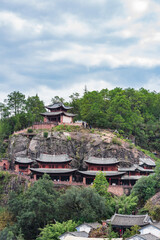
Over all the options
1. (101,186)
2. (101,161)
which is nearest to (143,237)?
(101,186)

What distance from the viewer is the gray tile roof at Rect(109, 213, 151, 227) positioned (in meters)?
33.9

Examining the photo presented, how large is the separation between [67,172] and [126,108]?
80.4 feet

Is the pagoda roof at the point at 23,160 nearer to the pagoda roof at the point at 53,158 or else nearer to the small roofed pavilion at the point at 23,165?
the small roofed pavilion at the point at 23,165

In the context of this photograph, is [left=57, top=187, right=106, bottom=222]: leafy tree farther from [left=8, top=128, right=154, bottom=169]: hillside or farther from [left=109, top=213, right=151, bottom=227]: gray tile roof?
[left=8, top=128, right=154, bottom=169]: hillside

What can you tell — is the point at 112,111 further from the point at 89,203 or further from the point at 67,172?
the point at 89,203

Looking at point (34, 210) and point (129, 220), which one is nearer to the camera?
point (129, 220)

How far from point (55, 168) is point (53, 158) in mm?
1764

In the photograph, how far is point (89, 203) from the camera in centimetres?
3762

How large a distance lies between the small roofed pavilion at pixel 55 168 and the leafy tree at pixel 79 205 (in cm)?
970

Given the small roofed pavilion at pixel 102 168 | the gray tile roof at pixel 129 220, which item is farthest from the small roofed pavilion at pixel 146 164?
the gray tile roof at pixel 129 220

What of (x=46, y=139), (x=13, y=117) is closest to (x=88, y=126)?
(x=46, y=139)

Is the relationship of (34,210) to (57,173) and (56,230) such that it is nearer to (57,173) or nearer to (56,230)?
(56,230)

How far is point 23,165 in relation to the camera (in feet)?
170

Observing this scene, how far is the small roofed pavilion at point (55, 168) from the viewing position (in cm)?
4831
